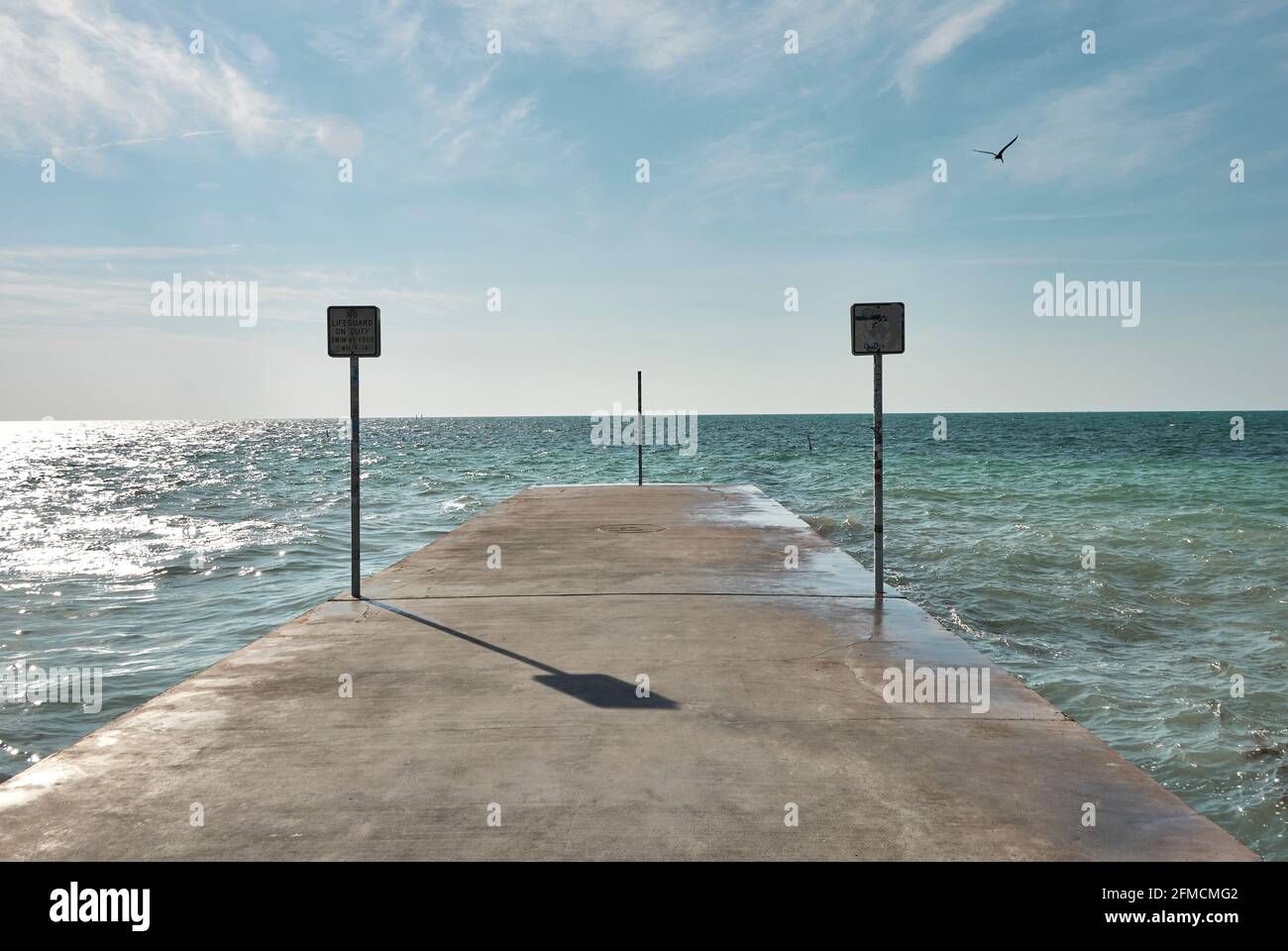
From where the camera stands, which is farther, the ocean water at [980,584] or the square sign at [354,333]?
the square sign at [354,333]

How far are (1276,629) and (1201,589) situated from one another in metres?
2.48

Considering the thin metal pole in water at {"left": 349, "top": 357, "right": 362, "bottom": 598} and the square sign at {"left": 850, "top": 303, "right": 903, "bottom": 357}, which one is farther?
the thin metal pole in water at {"left": 349, "top": 357, "right": 362, "bottom": 598}

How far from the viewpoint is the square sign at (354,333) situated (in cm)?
773

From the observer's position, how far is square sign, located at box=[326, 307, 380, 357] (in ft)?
25.3
